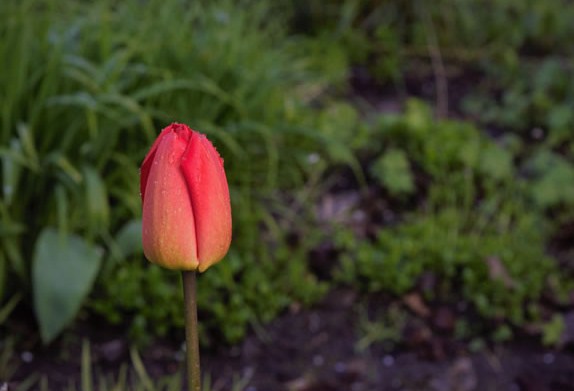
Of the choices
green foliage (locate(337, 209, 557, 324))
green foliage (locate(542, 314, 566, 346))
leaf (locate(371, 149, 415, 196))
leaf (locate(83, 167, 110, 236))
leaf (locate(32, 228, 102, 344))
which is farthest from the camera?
leaf (locate(371, 149, 415, 196))

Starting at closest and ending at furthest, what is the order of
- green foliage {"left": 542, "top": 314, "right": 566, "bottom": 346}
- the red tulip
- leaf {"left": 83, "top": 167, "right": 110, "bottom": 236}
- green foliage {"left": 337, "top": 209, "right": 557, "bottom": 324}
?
the red tulip
leaf {"left": 83, "top": 167, "right": 110, "bottom": 236}
green foliage {"left": 542, "top": 314, "right": 566, "bottom": 346}
green foliage {"left": 337, "top": 209, "right": 557, "bottom": 324}

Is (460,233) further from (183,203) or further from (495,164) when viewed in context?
(183,203)

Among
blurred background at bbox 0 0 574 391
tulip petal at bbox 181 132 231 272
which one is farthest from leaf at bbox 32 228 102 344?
tulip petal at bbox 181 132 231 272

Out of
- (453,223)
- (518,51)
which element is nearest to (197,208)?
(453,223)

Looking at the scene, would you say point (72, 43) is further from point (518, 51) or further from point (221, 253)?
point (518, 51)

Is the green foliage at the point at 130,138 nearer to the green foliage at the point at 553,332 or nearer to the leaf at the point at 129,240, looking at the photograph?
the leaf at the point at 129,240

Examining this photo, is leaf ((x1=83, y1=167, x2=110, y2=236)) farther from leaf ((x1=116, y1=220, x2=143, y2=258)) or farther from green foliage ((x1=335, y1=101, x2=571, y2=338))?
green foliage ((x1=335, y1=101, x2=571, y2=338))

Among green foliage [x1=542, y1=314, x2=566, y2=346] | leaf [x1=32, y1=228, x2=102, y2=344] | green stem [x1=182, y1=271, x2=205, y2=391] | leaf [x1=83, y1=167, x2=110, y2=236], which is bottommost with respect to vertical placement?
green foliage [x1=542, y1=314, x2=566, y2=346]
